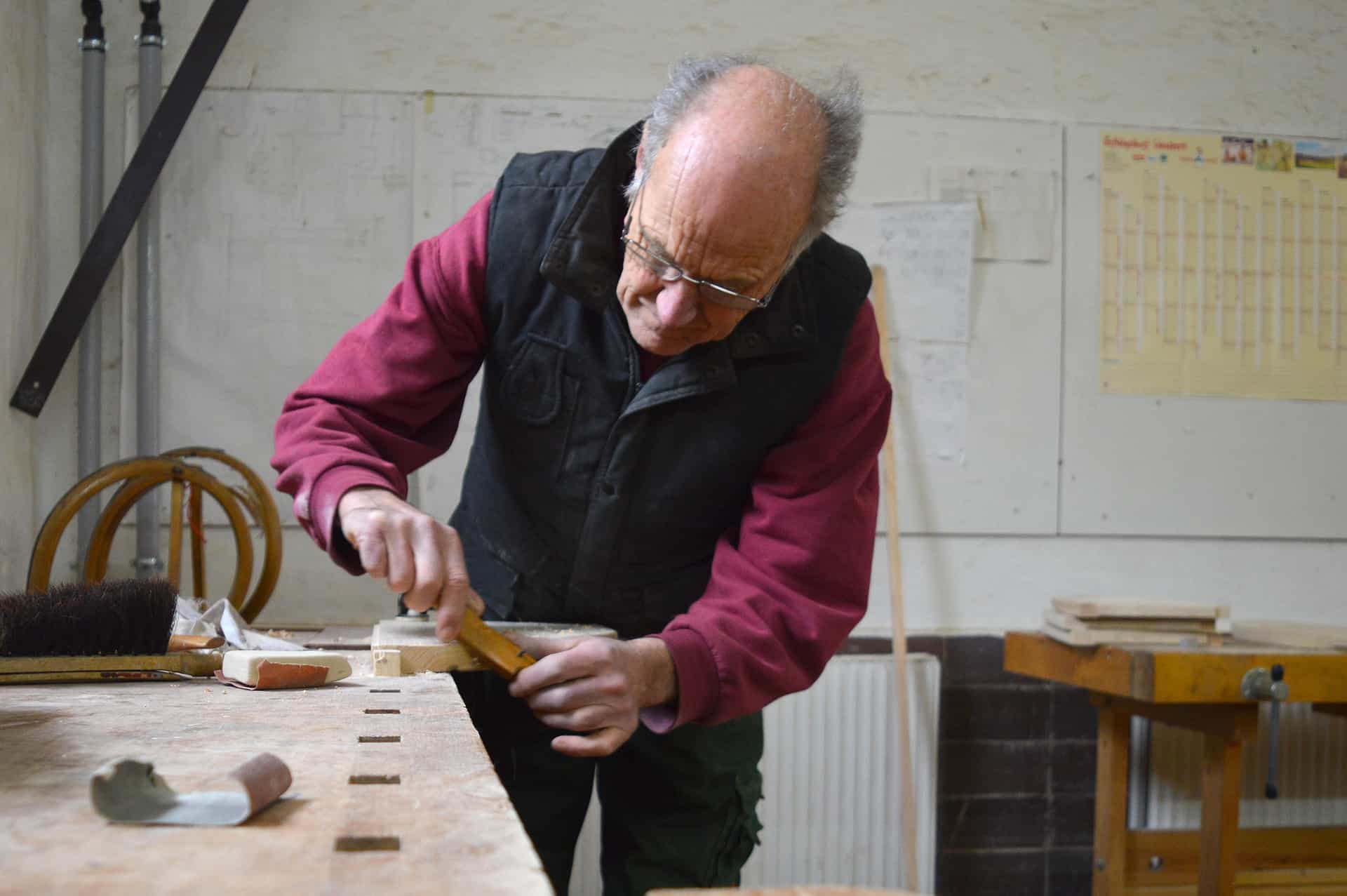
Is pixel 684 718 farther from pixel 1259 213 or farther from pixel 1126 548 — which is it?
pixel 1259 213

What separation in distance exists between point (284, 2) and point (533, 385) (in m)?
1.76

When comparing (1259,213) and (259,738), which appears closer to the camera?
(259,738)

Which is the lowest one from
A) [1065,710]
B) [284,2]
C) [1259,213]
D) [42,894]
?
[1065,710]

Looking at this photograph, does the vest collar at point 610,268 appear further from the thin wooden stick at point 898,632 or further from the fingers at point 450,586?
the thin wooden stick at point 898,632

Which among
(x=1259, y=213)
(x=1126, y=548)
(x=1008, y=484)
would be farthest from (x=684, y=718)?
(x=1259, y=213)

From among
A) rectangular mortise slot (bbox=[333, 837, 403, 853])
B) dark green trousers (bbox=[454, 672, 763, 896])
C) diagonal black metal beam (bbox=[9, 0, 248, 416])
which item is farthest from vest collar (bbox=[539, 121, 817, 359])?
diagonal black metal beam (bbox=[9, 0, 248, 416])

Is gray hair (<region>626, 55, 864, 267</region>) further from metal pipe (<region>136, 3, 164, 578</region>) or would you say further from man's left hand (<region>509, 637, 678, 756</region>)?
metal pipe (<region>136, 3, 164, 578</region>)

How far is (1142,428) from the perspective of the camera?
3.08 m

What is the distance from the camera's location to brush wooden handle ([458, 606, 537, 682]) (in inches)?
46.8

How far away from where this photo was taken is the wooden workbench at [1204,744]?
246 cm

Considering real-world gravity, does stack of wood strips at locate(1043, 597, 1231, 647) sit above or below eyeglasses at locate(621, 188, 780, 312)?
below

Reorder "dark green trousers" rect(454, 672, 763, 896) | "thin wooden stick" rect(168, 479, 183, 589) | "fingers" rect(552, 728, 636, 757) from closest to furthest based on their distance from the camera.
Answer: "fingers" rect(552, 728, 636, 757) < "dark green trousers" rect(454, 672, 763, 896) < "thin wooden stick" rect(168, 479, 183, 589)

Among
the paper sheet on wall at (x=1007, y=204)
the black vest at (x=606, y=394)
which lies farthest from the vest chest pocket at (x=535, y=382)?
the paper sheet on wall at (x=1007, y=204)

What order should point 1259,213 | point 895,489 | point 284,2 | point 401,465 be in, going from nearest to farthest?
point 401,465 → point 284,2 → point 895,489 → point 1259,213
